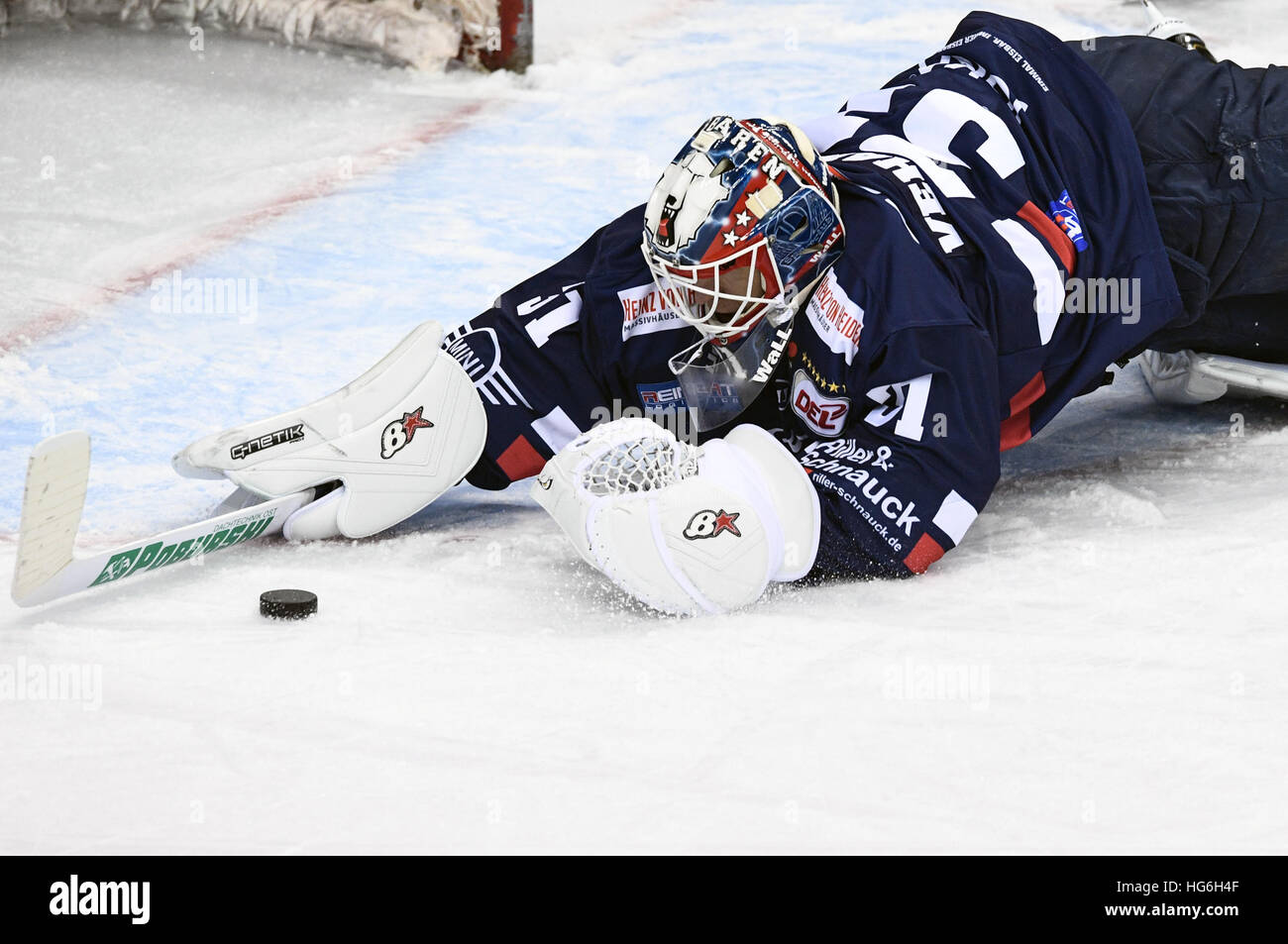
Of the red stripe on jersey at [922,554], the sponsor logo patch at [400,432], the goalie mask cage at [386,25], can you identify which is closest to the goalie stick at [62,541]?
the sponsor logo patch at [400,432]

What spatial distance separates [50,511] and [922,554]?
1249mm

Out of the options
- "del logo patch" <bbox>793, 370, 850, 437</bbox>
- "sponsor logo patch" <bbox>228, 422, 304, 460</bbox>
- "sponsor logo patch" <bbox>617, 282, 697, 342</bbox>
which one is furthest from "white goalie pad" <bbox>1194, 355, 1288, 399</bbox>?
"sponsor logo patch" <bbox>228, 422, 304, 460</bbox>

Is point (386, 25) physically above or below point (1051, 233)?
below

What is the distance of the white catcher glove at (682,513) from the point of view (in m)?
2.24

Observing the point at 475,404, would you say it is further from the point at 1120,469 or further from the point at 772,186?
the point at 1120,469

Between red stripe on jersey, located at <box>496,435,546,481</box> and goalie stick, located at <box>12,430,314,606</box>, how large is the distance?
0.57m

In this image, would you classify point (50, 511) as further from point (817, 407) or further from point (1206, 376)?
point (1206, 376)

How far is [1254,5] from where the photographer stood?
668 centimetres

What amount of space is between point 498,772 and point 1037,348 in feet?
4.06

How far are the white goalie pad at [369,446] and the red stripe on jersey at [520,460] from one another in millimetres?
94

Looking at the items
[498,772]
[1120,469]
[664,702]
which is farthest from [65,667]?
[1120,469]

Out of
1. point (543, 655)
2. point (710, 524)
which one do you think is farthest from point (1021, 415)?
point (543, 655)

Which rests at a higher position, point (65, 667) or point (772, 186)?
point (772, 186)

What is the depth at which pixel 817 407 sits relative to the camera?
2.56 metres
